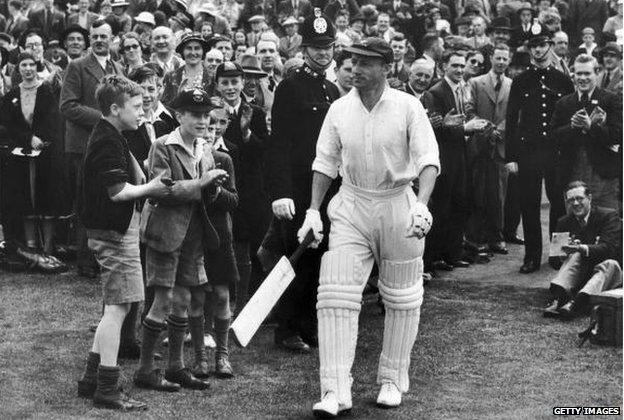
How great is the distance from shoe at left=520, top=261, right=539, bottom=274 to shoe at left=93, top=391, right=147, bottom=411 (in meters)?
5.41

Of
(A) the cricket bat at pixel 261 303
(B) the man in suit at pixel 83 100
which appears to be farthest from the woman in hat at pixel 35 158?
(A) the cricket bat at pixel 261 303

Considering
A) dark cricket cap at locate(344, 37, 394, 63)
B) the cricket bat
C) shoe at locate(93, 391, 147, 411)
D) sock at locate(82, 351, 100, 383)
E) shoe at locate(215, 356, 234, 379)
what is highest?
dark cricket cap at locate(344, 37, 394, 63)

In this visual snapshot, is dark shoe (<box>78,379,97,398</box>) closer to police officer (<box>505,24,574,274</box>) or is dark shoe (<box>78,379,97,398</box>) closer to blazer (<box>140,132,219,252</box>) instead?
blazer (<box>140,132,219,252</box>)

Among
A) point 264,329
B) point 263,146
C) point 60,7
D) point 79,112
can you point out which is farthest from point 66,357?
point 60,7

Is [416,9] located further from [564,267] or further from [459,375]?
[459,375]

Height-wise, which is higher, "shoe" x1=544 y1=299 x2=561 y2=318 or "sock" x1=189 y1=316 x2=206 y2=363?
"sock" x1=189 y1=316 x2=206 y2=363

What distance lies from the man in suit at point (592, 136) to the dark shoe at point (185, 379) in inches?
191

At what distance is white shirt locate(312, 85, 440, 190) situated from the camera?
6.84 metres

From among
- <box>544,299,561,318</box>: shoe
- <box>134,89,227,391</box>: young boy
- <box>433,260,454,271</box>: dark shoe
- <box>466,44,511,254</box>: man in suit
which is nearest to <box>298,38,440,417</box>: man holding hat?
<box>134,89,227,391</box>: young boy

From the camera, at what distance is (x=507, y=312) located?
959cm

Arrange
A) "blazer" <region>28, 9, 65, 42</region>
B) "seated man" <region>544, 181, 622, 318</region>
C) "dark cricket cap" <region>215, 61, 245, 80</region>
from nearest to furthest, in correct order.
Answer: "dark cricket cap" <region>215, 61, 245, 80</region>, "seated man" <region>544, 181, 622, 318</region>, "blazer" <region>28, 9, 65, 42</region>

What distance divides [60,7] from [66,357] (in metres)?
11.4

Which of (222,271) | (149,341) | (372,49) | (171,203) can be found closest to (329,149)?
(372,49)

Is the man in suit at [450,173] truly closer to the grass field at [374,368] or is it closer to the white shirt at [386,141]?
the grass field at [374,368]
